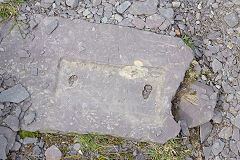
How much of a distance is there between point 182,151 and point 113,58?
110 cm

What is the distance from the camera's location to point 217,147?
2.98 m

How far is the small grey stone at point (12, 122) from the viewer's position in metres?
2.81

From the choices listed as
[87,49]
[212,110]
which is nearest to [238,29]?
[212,110]

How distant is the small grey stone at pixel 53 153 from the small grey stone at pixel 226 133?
154 cm

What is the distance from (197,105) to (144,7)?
3.53 ft

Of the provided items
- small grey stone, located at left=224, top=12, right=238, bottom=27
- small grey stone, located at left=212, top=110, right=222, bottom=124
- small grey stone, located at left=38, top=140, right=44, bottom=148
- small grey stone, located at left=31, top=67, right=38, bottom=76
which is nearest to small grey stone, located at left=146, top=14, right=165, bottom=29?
small grey stone, located at left=224, top=12, right=238, bottom=27

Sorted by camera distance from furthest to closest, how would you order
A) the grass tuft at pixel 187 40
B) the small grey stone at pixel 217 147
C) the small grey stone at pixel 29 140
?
1. the grass tuft at pixel 187 40
2. the small grey stone at pixel 217 147
3. the small grey stone at pixel 29 140

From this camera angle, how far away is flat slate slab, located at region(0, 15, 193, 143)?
2.86 metres

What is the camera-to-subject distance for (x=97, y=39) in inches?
116

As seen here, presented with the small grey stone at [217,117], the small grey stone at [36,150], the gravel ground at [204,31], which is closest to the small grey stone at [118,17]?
the gravel ground at [204,31]

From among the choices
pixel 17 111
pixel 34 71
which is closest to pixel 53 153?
pixel 17 111

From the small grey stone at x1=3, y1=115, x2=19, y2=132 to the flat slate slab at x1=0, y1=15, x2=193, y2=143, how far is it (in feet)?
0.21

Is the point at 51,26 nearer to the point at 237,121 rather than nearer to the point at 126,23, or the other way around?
the point at 126,23

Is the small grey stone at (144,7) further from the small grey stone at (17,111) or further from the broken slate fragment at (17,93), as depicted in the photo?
the small grey stone at (17,111)
